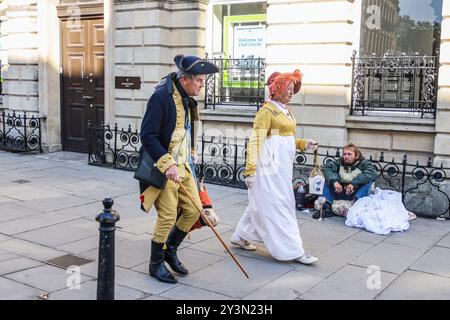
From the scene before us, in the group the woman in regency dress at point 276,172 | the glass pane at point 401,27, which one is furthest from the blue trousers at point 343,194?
the glass pane at point 401,27

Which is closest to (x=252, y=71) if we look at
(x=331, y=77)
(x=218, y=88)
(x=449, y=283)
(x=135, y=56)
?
(x=218, y=88)

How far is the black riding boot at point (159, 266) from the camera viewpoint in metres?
5.00

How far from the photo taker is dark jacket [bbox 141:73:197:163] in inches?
191

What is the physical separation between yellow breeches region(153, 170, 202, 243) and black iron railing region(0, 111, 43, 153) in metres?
8.85

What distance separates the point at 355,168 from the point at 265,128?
8.43ft

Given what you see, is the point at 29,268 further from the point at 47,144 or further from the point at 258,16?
the point at 47,144

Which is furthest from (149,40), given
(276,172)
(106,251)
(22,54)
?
(106,251)

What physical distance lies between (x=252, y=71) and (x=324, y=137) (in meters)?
2.09

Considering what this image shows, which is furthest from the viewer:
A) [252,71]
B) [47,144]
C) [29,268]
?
[47,144]

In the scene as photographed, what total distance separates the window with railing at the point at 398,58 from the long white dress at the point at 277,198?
13.2 feet

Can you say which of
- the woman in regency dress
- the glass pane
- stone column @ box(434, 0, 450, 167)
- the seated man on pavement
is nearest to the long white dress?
the woman in regency dress

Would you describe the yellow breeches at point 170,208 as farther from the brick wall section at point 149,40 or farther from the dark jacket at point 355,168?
the brick wall section at point 149,40

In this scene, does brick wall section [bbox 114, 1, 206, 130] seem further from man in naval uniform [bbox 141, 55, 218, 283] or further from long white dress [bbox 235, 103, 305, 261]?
man in naval uniform [bbox 141, 55, 218, 283]
